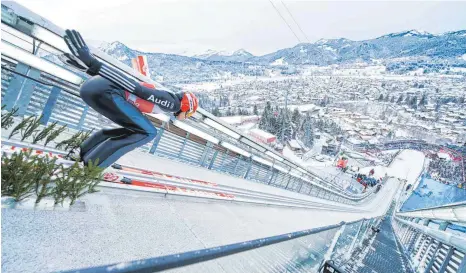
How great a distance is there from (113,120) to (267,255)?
249cm

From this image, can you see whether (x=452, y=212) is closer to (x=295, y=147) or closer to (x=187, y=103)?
(x=187, y=103)

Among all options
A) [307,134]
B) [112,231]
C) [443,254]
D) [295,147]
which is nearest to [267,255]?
[112,231]

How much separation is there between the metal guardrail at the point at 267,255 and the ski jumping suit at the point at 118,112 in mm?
2275

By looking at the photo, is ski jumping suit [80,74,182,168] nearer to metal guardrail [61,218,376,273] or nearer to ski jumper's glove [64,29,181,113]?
ski jumper's glove [64,29,181,113]

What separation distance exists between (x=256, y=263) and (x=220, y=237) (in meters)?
1.46

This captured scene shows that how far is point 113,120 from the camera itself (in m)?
3.70

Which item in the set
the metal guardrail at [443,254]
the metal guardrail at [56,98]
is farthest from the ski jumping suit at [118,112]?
the metal guardrail at [443,254]

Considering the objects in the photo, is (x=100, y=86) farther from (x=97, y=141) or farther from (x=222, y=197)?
(x=222, y=197)

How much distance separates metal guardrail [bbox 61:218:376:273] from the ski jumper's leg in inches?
89.2

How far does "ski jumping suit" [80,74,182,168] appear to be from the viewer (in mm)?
3537

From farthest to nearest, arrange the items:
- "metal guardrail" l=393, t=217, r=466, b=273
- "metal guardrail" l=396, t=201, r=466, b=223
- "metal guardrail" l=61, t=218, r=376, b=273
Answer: "metal guardrail" l=396, t=201, r=466, b=223 < "metal guardrail" l=393, t=217, r=466, b=273 < "metal guardrail" l=61, t=218, r=376, b=273

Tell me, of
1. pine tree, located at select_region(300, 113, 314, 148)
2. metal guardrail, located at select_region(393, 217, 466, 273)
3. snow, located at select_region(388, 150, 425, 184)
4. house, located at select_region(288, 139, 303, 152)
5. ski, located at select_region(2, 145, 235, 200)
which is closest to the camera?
ski, located at select_region(2, 145, 235, 200)

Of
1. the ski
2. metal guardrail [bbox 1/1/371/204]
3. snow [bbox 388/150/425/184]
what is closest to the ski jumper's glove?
metal guardrail [bbox 1/1/371/204]

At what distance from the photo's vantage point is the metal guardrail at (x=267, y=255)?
1.20m
